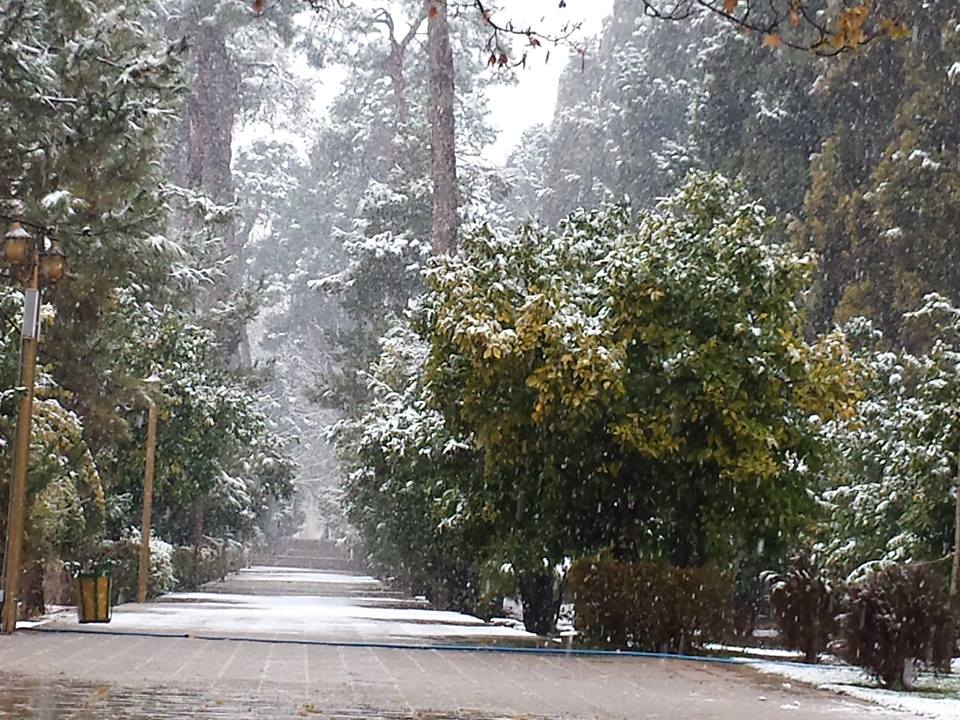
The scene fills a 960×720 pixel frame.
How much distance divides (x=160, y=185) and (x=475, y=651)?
19049 millimetres

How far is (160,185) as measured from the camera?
37.0m

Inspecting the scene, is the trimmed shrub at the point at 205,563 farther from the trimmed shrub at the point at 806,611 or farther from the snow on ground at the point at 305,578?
the trimmed shrub at the point at 806,611

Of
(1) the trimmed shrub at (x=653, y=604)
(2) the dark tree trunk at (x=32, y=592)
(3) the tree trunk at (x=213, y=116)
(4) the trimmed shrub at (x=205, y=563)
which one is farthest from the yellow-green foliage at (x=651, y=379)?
(3) the tree trunk at (x=213, y=116)

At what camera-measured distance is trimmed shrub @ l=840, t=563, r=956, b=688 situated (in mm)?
15844

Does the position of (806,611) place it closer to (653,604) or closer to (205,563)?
(653,604)

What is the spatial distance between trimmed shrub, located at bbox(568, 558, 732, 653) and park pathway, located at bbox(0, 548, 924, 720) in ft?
3.60

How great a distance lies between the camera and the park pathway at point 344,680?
1218 centimetres

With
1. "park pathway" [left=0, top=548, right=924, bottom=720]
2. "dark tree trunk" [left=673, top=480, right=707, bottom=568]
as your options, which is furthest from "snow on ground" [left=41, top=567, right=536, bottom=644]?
"dark tree trunk" [left=673, top=480, right=707, bottom=568]

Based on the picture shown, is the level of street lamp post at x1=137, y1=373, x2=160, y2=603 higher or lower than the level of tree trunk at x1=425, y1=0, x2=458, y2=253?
lower

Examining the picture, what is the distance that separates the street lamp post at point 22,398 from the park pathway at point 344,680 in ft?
2.21

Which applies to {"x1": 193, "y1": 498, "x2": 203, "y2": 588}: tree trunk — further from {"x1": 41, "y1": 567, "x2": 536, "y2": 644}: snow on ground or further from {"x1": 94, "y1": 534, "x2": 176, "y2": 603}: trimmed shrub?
{"x1": 94, "y1": 534, "x2": 176, "y2": 603}: trimmed shrub

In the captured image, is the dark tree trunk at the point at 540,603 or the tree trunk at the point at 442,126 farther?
the tree trunk at the point at 442,126

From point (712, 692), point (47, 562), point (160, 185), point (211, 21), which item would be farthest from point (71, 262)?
point (211, 21)

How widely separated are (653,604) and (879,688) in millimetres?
4752
